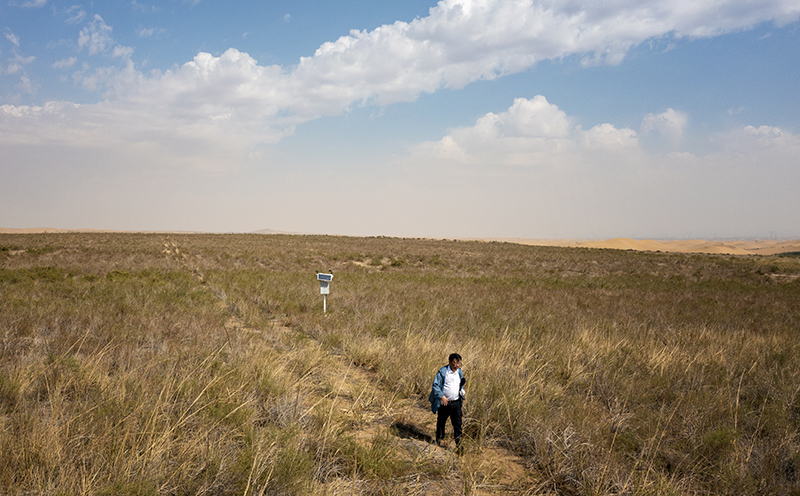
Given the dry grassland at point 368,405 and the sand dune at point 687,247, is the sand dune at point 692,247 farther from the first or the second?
the dry grassland at point 368,405

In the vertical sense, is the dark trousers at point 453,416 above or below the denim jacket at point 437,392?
below

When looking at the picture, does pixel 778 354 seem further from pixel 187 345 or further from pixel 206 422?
pixel 187 345

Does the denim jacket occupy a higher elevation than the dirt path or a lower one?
higher

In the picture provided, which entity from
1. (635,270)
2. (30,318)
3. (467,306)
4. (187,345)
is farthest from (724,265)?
(30,318)

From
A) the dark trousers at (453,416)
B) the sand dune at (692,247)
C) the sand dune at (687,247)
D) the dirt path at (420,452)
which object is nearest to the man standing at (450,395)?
the dark trousers at (453,416)

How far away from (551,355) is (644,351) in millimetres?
1912

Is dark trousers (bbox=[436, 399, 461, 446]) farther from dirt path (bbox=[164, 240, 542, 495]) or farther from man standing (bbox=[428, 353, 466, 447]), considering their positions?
dirt path (bbox=[164, 240, 542, 495])

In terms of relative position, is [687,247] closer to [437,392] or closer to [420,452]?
[437,392]

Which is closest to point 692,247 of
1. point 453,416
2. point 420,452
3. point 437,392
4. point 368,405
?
point 368,405

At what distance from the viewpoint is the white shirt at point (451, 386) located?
13.3 feet

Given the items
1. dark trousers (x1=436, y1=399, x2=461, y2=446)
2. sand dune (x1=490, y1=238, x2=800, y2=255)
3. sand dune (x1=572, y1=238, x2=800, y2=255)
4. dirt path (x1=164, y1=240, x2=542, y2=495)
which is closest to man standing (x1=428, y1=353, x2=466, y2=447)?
dark trousers (x1=436, y1=399, x2=461, y2=446)

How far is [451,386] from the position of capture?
13.3ft

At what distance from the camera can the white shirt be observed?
4.05m

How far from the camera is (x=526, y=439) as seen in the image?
4.29 metres
